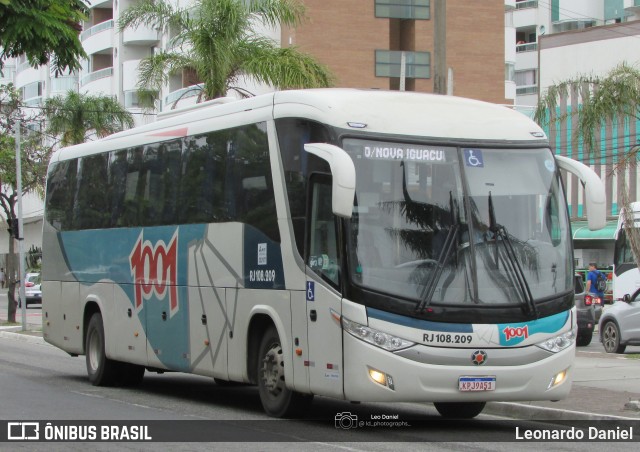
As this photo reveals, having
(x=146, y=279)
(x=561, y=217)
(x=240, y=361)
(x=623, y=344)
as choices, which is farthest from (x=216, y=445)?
(x=623, y=344)

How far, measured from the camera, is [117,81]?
7006 cm

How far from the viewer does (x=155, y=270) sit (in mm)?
16531

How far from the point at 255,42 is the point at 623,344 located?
1034cm

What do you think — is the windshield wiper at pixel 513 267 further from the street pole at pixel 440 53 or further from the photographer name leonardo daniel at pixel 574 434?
the street pole at pixel 440 53

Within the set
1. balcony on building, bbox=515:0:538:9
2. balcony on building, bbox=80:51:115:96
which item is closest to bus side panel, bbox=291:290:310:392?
balcony on building, bbox=80:51:115:96

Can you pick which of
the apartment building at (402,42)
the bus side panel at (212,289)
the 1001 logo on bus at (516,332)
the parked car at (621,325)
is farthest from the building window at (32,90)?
the 1001 logo on bus at (516,332)

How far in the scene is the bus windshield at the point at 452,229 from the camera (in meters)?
11.9

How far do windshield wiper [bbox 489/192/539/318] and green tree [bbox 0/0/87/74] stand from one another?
4.64 m

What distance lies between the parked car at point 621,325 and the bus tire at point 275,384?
12.7 m

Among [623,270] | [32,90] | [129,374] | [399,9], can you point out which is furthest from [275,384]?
[32,90]

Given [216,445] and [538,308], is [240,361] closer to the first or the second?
[216,445]

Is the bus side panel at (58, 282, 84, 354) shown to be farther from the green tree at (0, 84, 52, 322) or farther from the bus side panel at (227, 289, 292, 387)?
the green tree at (0, 84, 52, 322)

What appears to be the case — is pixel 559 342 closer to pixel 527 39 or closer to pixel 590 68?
pixel 590 68

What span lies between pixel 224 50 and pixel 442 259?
14.7m
